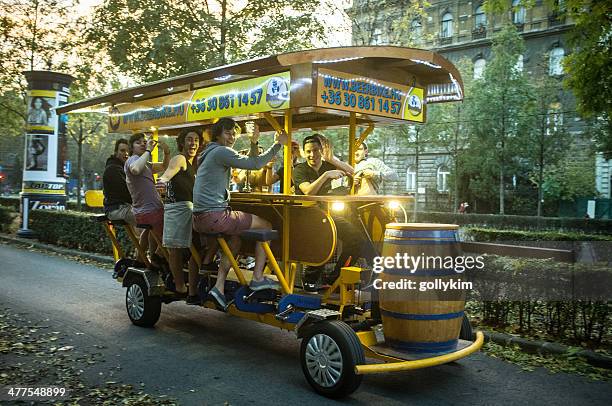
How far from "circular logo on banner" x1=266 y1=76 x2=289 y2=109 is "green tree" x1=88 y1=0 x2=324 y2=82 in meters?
8.09

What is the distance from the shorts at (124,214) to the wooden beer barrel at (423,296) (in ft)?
13.1

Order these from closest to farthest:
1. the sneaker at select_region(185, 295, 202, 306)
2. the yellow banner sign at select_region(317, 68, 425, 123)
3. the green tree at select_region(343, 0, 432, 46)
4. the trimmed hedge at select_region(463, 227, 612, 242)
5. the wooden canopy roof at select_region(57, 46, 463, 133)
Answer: the wooden canopy roof at select_region(57, 46, 463, 133), the yellow banner sign at select_region(317, 68, 425, 123), the sneaker at select_region(185, 295, 202, 306), the trimmed hedge at select_region(463, 227, 612, 242), the green tree at select_region(343, 0, 432, 46)

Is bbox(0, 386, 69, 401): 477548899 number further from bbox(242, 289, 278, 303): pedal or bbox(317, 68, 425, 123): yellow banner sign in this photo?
bbox(317, 68, 425, 123): yellow banner sign

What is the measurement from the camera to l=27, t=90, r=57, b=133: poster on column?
17.4 m

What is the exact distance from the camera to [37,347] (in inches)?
239

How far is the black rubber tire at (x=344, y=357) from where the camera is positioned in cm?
469

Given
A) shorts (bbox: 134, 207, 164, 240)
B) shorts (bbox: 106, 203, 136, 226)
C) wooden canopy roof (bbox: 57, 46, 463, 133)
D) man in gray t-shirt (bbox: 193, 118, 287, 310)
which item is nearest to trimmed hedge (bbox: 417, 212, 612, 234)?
wooden canopy roof (bbox: 57, 46, 463, 133)

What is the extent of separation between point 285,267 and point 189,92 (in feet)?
8.06

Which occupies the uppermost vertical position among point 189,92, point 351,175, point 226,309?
point 189,92

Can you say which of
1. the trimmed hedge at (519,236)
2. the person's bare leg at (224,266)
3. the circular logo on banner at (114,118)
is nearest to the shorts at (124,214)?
the circular logo on banner at (114,118)

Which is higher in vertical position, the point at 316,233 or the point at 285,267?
the point at 316,233

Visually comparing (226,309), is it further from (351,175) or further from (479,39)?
(479,39)

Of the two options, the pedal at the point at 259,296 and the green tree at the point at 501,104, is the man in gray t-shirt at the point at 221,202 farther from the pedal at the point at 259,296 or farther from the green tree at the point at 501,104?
the green tree at the point at 501,104

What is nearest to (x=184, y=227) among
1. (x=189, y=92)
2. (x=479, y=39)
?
(x=189, y=92)
